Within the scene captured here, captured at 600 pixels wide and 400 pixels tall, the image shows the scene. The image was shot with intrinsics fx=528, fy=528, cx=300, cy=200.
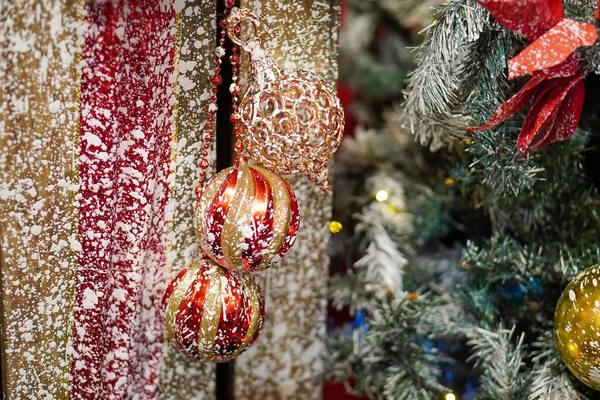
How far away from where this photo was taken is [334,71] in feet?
2.06

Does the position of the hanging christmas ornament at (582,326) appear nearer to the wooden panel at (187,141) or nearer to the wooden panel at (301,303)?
the wooden panel at (301,303)

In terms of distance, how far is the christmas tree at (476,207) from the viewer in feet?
1.61

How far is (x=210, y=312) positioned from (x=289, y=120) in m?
0.20

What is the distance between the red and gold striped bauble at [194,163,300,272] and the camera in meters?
0.48

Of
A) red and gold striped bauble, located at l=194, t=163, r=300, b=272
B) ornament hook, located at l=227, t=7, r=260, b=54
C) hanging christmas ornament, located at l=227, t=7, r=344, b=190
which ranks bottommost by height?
red and gold striped bauble, located at l=194, t=163, r=300, b=272

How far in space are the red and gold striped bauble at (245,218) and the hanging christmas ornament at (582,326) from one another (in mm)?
270

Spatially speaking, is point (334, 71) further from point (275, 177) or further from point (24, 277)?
point (24, 277)

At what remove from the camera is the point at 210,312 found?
508 millimetres

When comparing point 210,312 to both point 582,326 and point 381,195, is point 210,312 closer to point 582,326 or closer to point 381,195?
point 582,326

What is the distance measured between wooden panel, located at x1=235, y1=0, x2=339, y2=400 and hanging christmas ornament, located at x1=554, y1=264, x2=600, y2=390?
291mm

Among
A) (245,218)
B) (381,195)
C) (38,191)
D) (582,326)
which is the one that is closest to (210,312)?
(245,218)

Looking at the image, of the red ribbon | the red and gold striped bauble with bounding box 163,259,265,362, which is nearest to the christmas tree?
the red ribbon

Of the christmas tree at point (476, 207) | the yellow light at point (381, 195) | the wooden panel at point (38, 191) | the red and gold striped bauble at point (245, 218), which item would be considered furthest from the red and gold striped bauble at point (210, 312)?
the yellow light at point (381, 195)

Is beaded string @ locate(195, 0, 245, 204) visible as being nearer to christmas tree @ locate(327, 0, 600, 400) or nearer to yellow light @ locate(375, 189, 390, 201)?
christmas tree @ locate(327, 0, 600, 400)
